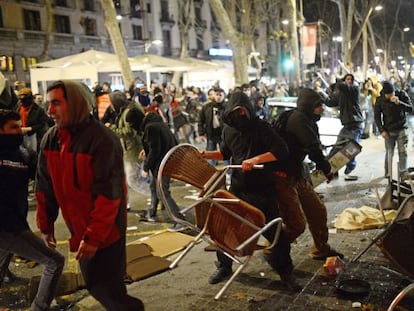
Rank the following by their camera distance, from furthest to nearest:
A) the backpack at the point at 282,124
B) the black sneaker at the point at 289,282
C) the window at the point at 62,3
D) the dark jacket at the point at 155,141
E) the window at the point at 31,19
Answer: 1. the window at the point at 62,3
2. the window at the point at 31,19
3. the dark jacket at the point at 155,141
4. the backpack at the point at 282,124
5. the black sneaker at the point at 289,282

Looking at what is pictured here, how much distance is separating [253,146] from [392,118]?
4812 millimetres

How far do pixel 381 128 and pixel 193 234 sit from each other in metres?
4.01

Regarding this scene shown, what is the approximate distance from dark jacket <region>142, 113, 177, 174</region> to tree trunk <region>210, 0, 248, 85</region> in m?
10.7

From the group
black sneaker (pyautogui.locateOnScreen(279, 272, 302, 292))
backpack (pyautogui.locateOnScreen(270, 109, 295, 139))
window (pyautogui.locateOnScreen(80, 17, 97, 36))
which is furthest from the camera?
window (pyautogui.locateOnScreen(80, 17, 97, 36))

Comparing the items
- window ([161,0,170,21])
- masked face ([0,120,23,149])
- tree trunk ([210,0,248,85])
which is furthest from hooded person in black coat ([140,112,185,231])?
window ([161,0,170,21])

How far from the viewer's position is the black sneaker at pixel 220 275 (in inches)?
187

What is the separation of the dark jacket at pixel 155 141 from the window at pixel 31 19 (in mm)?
32707

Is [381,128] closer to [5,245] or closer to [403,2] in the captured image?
[5,245]

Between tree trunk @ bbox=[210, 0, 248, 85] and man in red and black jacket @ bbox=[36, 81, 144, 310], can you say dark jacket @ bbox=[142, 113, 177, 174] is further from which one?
tree trunk @ bbox=[210, 0, 248, 85]

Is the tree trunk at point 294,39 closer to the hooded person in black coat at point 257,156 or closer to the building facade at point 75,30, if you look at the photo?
the building facade at point 75,30

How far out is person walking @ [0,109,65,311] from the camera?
3686 mm

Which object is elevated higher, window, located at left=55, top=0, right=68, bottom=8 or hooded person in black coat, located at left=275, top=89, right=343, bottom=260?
window, located at left=55, top=0, right=68, bottom=8

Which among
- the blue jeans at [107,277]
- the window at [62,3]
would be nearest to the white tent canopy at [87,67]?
the blue jeans at [107,277]

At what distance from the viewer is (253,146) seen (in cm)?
446
